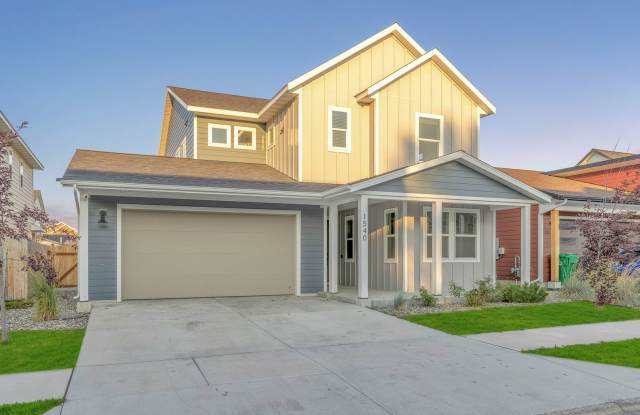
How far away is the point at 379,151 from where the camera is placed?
14.4m

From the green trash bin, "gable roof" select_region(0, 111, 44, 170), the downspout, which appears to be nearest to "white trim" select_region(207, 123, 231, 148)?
"gable roof" select_region(0, 111, 44, 170)

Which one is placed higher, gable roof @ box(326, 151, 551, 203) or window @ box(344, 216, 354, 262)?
gable roof @ box(326, 151, 551, 203)

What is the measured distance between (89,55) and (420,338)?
14558mm

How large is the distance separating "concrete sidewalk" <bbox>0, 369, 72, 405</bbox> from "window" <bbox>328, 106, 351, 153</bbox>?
1020 centimetres

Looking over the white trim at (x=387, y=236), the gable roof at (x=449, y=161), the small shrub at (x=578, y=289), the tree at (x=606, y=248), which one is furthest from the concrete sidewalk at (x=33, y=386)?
the small shrub at (x=578, y=289)

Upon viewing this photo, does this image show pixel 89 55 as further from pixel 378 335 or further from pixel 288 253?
pixel 378 335

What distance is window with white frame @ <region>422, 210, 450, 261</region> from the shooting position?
13.8m

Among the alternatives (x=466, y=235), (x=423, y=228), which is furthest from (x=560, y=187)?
(x=423, y=228)

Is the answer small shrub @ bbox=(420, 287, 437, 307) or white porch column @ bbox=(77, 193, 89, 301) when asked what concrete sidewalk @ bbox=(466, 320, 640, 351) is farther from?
white porch column @ bbox=(77, 193, 89, 301)

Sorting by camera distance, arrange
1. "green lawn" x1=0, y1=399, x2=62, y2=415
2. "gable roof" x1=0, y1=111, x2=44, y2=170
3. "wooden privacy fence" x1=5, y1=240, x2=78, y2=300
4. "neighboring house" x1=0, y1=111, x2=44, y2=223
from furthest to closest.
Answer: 1. "neighboring house" x1=0, y1=111, x2=44, y2=223
2. "gable roof" x1=0, y1=111, x2=44, y2=170
3. "wooden privacy fence" x1=5, y1=240, x2=78, y2=300
4. "green lawn" x1=0, y1=399, x2=62, y2=415

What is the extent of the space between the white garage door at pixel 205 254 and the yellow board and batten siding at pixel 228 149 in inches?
165

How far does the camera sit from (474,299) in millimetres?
11680

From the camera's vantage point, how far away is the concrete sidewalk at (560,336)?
7922 millimetres

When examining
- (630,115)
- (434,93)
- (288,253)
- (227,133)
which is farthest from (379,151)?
(630,115)
